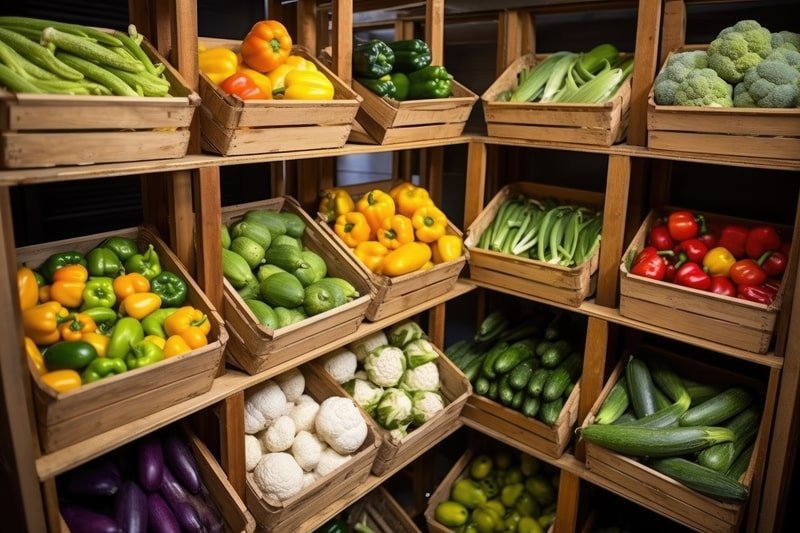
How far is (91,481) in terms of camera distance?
1791mm

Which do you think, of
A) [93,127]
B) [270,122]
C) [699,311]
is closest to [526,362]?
[699,311]

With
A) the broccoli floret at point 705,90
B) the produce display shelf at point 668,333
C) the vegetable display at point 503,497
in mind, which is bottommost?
the vegetable display at point 503,497

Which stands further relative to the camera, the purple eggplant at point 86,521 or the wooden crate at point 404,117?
the wooden crate at point 404,117

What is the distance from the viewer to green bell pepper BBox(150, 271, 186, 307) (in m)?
1.87

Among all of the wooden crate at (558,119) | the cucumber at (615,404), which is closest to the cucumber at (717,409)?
the cucumber at (615,404)

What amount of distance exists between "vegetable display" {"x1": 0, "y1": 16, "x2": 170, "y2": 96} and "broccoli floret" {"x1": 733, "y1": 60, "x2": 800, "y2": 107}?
1781 millimetres

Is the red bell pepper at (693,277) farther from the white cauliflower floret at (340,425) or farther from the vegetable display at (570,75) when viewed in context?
the white cauliflower floret at (340,425)

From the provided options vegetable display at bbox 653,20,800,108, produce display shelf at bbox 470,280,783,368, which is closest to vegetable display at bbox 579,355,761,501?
produce display shelf at bbox 470,280,783,368

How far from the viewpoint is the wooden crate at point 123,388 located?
1.51 meters

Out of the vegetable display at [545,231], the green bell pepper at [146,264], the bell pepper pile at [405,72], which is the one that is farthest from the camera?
the vegetable display at [545,231]

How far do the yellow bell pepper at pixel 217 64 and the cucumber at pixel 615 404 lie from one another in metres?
1.78

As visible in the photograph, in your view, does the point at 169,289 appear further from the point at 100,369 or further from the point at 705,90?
the point at 705,90

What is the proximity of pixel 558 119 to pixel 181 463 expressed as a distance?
1785 millimetres

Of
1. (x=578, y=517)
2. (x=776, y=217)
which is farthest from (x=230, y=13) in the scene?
(x=578, y=517)
